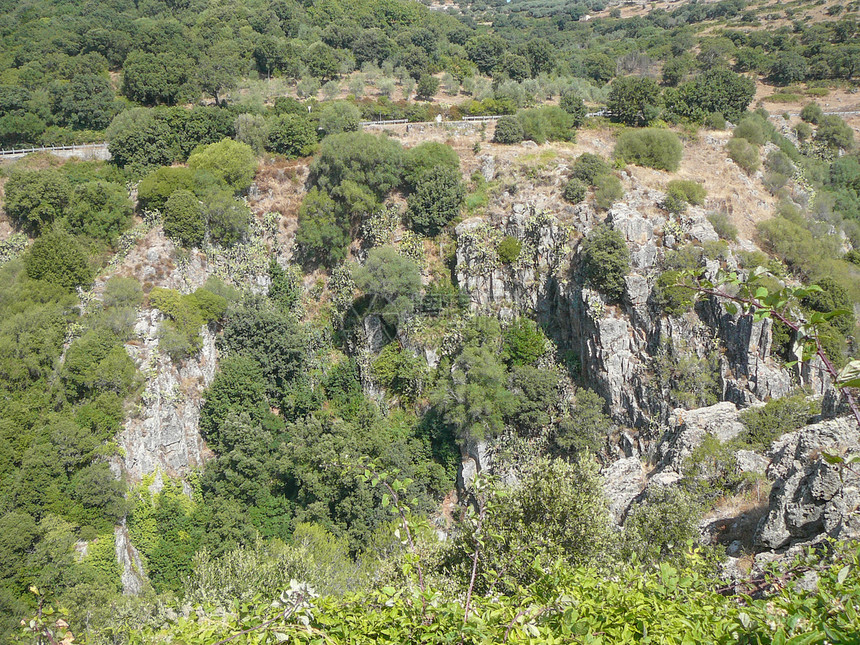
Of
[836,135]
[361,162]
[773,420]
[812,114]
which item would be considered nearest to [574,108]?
[361,162]

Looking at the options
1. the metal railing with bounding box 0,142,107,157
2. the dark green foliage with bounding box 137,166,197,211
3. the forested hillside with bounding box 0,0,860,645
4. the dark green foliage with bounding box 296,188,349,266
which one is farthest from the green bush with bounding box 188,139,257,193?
the metal railing with bounding box 0,142,107,157

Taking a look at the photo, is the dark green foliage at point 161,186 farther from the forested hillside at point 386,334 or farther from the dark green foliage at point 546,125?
the dark green foliage at point 546,125

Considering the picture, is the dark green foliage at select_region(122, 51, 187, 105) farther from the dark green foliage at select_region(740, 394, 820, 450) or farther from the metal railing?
the dark green foliage at select_region(740, 394, 820, 450)

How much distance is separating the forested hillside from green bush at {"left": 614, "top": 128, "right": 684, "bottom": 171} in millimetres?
213

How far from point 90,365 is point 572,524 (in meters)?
28.5

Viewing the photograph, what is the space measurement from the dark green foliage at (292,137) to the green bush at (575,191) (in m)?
21.5

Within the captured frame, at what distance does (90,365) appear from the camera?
31.3 m

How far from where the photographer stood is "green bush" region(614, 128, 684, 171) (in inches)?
1694

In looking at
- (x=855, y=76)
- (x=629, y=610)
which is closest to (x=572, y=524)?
(x=629, y=610)

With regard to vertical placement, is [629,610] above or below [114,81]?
below

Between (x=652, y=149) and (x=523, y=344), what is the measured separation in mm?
19650

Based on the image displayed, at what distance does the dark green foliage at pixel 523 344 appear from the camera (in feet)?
119

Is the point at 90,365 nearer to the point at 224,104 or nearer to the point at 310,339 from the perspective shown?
the point at 310,339

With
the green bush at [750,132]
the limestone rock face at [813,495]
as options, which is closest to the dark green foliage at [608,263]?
the limestone rock face at [813,495]
